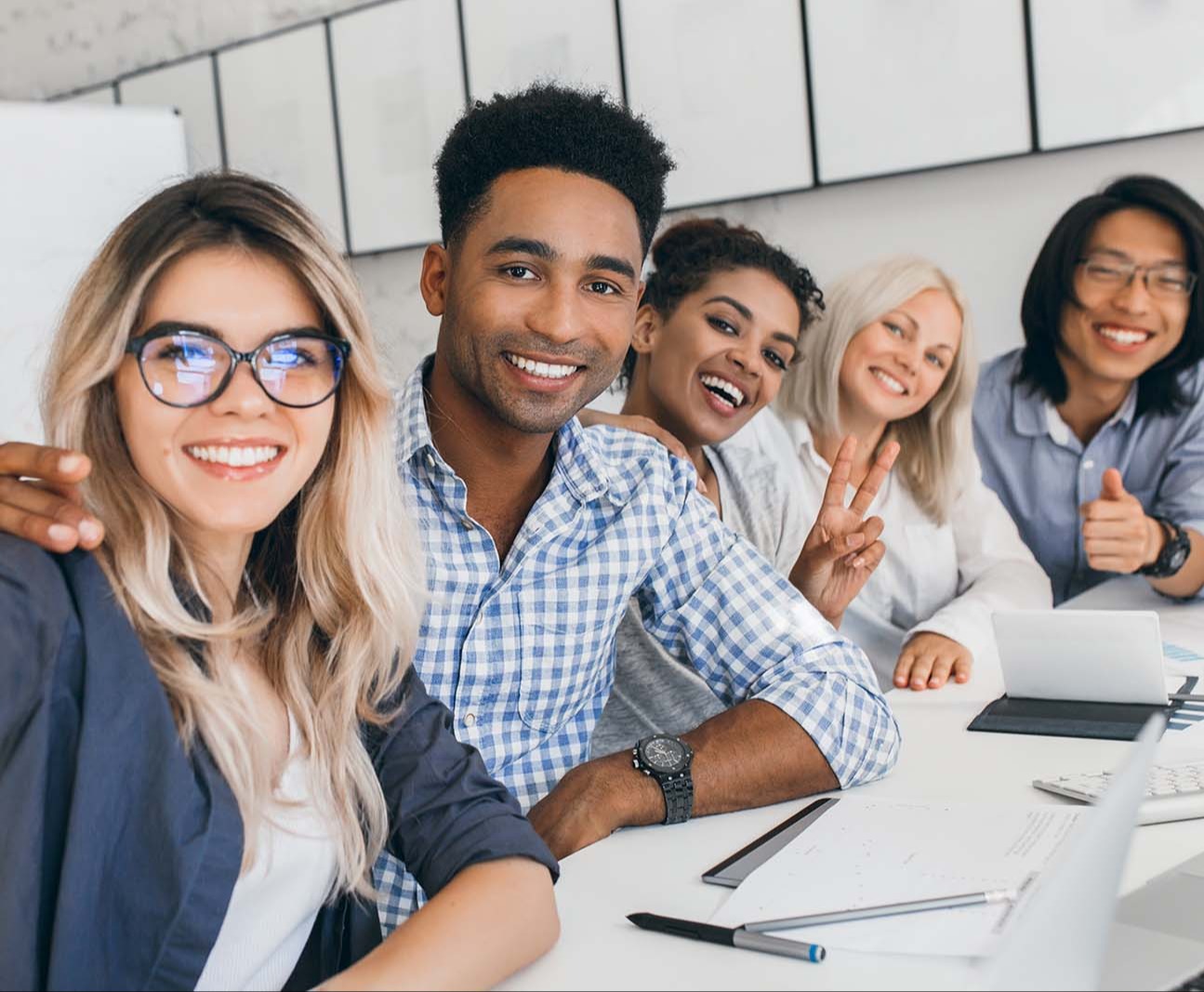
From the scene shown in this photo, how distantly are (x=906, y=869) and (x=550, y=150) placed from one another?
966 millimetres

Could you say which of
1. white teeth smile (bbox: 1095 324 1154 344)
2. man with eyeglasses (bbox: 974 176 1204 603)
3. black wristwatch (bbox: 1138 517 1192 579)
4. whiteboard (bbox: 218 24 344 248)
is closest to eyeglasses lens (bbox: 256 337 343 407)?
black wristwatch (bbox: 1138 517 1192 579)

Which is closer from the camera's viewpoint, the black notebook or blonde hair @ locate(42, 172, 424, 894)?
blonde hair @ locate(42, 172, 424, 894)

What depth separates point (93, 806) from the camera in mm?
831

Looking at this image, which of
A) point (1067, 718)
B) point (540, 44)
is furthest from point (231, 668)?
point (540, 44)

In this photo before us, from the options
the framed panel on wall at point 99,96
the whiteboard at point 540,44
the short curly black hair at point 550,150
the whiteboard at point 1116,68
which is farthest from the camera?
the framed panel on wall at point 99,96

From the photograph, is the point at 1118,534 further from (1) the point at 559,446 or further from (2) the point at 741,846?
(2) the point at 741,846

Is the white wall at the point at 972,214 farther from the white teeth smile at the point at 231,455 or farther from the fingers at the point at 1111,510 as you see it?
the white teeth smile at the point at 231,455

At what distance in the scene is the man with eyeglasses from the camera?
8.38 feet

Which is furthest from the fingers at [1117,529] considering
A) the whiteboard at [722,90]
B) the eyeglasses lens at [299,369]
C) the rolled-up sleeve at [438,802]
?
the eyeglasses lens at [299,369]

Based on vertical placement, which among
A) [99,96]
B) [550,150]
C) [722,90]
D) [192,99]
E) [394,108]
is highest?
[99,96]

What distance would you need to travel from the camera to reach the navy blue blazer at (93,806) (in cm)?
82

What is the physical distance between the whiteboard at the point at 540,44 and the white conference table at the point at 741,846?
2.13 meters

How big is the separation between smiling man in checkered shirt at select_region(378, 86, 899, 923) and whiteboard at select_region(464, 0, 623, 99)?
1711 mm

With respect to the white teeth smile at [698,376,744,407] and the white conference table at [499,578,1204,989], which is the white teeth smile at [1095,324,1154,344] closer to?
the white teeth smile at [698,376,744,407]
